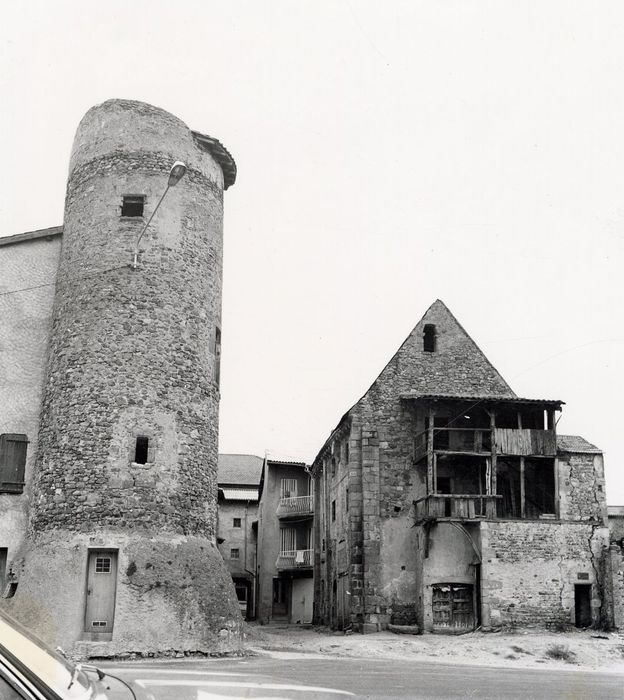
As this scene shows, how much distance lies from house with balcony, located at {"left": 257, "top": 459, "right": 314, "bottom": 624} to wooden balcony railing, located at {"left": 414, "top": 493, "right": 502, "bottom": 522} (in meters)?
20.2

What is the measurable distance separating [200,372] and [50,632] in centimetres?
702

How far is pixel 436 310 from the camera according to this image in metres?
35.4

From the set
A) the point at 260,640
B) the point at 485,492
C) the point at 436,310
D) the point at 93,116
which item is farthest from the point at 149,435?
the point at 436,310

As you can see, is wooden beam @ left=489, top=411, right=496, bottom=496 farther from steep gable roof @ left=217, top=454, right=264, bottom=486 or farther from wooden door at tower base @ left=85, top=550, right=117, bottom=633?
steep gable roof @ left=217, top=454, right=264, bottom=486

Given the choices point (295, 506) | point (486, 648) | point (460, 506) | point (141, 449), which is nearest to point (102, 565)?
point (141, 449)

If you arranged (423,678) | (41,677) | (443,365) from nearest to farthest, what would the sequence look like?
(41,677), (423,678), (443,365)

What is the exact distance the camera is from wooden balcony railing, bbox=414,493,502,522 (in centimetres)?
2953

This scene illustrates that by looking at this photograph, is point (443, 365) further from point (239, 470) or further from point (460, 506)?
point (239, 470)

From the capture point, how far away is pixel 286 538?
5047cm

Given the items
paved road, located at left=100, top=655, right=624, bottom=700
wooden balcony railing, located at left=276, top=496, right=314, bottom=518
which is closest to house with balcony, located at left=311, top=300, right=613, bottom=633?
paved road, located at left=100, top=655, right=624, bottom=700

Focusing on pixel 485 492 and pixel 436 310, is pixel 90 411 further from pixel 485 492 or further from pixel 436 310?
pixel 436 310

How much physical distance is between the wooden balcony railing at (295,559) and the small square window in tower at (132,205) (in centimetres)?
2993

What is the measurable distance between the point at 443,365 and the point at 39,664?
104 feet

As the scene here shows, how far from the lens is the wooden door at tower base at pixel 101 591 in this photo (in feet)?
63.3
